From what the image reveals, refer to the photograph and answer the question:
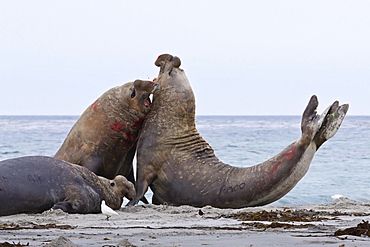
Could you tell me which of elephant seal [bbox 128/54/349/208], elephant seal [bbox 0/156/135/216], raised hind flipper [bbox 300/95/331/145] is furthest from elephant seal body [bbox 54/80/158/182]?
raised hind flipper [bbox 300/95/331/145]

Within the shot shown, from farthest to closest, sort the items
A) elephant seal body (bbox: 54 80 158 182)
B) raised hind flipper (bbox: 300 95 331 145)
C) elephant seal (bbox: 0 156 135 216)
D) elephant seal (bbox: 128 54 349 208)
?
elephant seal body (bbox: 54 80 158 182), elephant seal (bbox: 128 54 349 208), raised hind flipper (bbox: 300 95 331 145), elephant seal (bbox: 0 156 135 216)

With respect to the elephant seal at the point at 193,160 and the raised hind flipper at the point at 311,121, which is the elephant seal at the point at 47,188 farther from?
the raised hind flipper at the point at 311,121

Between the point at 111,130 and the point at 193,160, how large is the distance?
3.25 feet

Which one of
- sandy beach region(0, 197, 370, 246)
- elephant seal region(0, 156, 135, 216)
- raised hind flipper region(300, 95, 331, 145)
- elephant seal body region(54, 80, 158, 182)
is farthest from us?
elephant seal body region(54, 80, 158, 182)

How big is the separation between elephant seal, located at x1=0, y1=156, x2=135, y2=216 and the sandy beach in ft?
0.55

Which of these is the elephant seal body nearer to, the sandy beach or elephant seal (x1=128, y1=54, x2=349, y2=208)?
elephant seal (x1=128, y1=54, x2=349, y2=208)

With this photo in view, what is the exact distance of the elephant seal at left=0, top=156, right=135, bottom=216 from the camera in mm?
5938

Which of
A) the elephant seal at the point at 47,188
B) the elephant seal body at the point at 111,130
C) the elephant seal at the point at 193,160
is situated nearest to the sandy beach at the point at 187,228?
the elephant seal at the point at 47,188

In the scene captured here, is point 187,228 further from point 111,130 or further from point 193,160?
point 111,130

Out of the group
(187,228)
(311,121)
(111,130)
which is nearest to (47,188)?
(187,228)

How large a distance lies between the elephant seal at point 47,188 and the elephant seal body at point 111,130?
1102 mm

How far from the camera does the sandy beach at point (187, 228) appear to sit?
390 cm

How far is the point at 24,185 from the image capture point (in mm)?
6016

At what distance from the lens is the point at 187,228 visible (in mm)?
4848
